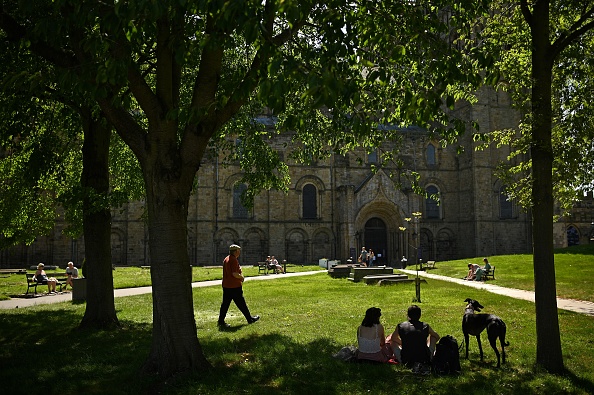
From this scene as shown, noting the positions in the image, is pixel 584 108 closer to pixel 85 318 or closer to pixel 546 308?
pixel 546 308

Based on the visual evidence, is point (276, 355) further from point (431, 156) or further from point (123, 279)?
point (431, 156)

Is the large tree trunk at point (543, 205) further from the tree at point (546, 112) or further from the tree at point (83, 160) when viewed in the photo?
the tree at point (83, 160)

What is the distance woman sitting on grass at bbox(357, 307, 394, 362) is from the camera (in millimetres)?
7918

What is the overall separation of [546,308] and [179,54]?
261 inches

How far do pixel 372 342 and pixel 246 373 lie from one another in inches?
81.6

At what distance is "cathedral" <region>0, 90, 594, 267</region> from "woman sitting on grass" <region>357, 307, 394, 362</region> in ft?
87.8

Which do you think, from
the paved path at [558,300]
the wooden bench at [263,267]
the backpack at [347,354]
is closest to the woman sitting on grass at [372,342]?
the backpack at [347,354]

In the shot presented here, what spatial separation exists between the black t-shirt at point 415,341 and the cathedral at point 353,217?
88.7 ft

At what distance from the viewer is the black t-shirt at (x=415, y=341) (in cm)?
759

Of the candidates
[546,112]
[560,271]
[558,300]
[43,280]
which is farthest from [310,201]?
[546,112]

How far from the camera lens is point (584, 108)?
32.1 ft

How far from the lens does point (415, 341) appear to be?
Answer: 7645 millimetres

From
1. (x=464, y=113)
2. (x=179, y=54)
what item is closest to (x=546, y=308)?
(x=179, y=54)

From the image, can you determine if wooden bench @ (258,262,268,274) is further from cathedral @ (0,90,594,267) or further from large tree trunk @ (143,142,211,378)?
large tree trunk @ (143,142,211,378)
